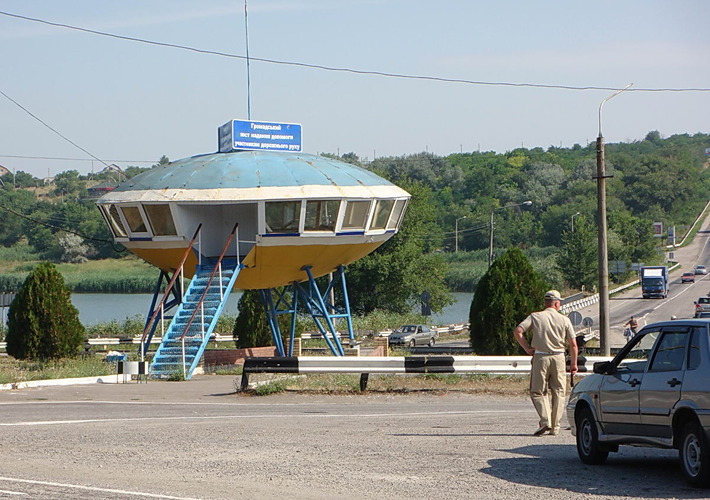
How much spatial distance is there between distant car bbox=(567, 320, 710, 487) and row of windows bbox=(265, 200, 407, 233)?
2041cm

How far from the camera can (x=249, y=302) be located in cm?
4169

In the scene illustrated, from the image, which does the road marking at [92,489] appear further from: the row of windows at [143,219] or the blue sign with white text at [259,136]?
the blue sign with white text at [259,136]

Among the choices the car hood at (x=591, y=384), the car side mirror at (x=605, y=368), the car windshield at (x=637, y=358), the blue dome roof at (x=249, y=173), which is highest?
the blue dome roof at (x=249, y=173)

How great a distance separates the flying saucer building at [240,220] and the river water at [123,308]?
51329mm

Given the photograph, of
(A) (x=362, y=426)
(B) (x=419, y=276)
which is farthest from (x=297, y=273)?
(B) (x=419, y=276)

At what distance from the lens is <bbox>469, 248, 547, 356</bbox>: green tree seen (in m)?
32.3

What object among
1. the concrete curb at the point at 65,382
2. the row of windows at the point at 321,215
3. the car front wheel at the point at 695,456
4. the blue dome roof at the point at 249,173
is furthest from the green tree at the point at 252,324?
the car front wheel at the point at 695,456

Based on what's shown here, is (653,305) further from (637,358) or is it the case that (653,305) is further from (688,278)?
(637,358)

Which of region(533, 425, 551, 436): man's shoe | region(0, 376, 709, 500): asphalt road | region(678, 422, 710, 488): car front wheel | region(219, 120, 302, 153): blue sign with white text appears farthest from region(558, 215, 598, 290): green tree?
region(678, 422, 710, 488): car front wheel

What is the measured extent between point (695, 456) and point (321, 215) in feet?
77.4

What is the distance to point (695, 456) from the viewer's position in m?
10.1

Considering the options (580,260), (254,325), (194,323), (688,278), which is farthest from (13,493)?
(688,278)

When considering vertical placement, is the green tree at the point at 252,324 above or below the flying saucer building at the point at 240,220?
below

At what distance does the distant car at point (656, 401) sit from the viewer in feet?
33.3
